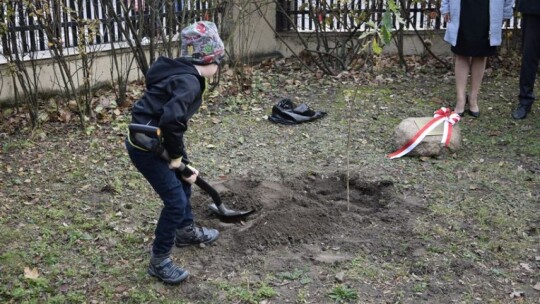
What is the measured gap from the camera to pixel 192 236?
441 centimetres

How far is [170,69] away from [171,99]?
0.20 metres

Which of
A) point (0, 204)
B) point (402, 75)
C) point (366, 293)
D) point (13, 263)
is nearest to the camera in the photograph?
point (366, 293)

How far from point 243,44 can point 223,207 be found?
14.1 ft

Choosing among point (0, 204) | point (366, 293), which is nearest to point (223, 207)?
point (366, 293)

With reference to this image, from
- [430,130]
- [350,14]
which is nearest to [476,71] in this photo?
[430,130]

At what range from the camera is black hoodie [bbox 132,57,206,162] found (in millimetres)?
3617

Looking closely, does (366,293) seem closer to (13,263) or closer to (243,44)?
(13,263)

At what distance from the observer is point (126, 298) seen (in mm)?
3863

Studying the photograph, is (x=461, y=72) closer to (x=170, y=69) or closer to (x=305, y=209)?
(x=305, y=209)

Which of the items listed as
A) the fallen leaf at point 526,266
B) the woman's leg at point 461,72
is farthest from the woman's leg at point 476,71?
the fallen leaf at point 526,266

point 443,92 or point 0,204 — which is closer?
point 0,204

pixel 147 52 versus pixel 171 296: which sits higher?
pixel 147 52

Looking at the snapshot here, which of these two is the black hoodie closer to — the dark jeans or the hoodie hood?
the hoodie hood

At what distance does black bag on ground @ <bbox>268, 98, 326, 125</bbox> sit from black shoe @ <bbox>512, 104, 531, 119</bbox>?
79.7 inches
